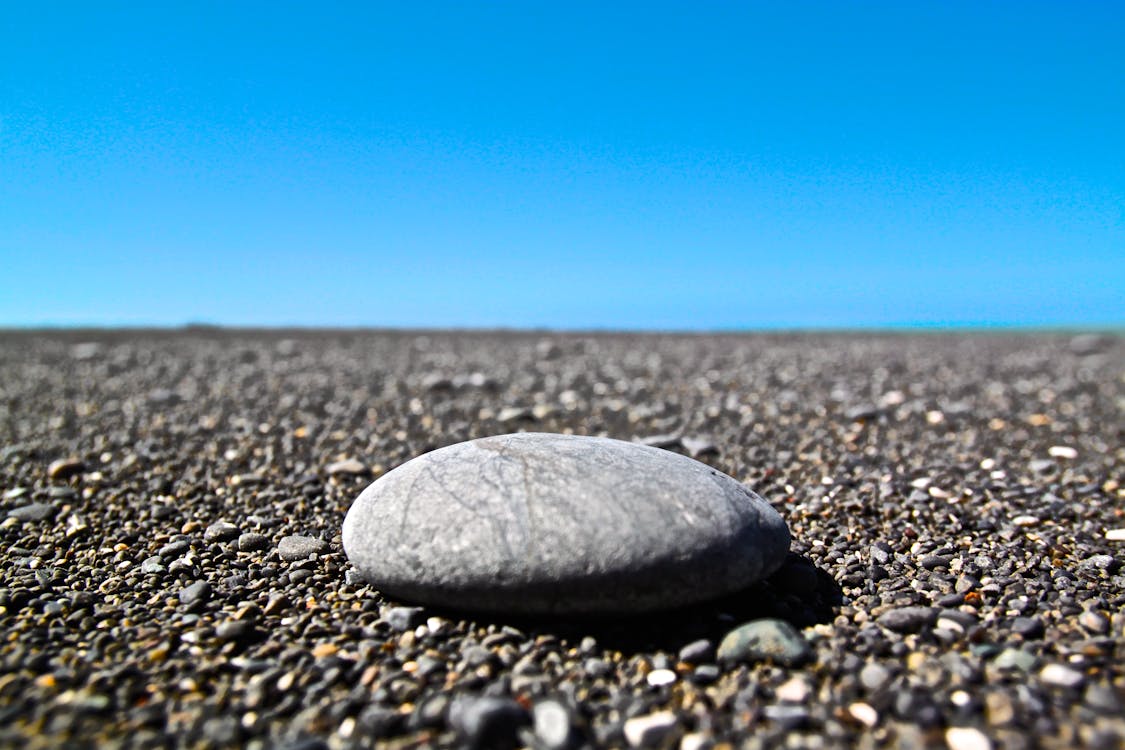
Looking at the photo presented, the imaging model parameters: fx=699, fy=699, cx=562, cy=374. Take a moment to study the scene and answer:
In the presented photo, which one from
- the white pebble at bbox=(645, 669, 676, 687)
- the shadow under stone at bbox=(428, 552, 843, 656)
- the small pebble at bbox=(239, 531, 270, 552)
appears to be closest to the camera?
the white pebble at bbox=(645, 669, 676, 687)

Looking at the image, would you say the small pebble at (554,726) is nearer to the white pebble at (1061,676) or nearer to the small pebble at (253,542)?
the white pebble at (1061,676)

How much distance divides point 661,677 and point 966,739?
3.31 feet

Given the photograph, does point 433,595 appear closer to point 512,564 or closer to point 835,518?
point 512,564

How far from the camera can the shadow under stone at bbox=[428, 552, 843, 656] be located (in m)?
2.89

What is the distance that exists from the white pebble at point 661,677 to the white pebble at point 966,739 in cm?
92

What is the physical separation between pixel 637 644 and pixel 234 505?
10.1 ft

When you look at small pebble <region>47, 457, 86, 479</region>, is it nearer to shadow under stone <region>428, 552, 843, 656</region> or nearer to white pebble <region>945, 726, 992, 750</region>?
shadow under stone <region>428, 552, 843, 656</region>

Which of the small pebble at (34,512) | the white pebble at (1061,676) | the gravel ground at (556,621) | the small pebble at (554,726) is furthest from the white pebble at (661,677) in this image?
the small pebble at (34,512)

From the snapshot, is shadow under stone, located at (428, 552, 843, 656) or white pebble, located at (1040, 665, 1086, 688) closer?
white pebble, located at (1040, 665, 1086, 688)

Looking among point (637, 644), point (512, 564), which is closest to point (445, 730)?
point (512, 564)

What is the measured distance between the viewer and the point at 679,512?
9.86ft

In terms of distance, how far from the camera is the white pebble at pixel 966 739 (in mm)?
2211

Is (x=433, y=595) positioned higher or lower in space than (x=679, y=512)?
lower

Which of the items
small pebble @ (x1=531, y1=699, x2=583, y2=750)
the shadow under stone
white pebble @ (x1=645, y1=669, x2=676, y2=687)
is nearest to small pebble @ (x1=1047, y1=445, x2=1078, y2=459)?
the shadow under stone
